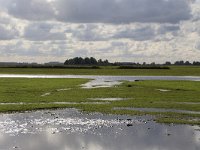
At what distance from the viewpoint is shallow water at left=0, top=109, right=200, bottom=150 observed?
21.0 meters

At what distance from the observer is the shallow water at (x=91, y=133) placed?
21.0 m

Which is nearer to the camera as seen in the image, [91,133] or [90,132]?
[91,133]

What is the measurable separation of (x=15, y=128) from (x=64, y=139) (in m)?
4.74

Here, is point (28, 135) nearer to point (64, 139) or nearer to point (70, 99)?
point (64, 139)

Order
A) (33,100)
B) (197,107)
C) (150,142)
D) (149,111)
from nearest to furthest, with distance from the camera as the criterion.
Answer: (150,142) → (149,111) → (197,107) → (33,100)

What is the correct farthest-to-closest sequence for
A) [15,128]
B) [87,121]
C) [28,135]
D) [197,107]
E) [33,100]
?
[33,100]
[197,107]
[87,121]
[15,128]
[28,135]

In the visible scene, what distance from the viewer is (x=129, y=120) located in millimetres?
29422

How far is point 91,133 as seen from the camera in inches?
957

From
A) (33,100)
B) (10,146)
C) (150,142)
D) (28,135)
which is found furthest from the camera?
(33,100)

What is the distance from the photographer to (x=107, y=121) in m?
28.8

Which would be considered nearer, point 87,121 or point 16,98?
point 87,121

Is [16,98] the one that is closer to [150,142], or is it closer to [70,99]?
[70,99]

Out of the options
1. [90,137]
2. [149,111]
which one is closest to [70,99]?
[149,111]

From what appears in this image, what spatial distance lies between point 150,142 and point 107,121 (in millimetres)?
7147
